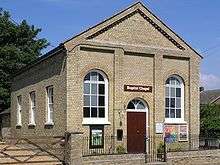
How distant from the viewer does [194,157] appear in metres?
23.5

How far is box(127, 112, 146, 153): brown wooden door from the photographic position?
24.7 m

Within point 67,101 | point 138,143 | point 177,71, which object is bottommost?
point 138,143

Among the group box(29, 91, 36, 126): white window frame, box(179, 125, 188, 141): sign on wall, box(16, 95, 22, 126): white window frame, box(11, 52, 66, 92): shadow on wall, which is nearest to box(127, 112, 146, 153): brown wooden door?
box(179, 125, 188, 141): sign on wall

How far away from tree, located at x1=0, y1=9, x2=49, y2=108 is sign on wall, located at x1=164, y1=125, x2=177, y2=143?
21.0 meters

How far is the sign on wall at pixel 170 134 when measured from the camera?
2559 centimetres

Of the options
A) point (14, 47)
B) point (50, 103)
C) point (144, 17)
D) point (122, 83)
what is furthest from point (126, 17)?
point (14, 47)

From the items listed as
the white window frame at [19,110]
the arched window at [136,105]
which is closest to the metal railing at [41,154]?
the arched window at [136,105]

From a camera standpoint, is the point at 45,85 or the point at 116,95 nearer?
the point at 116,95

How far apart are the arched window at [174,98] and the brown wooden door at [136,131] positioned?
66.9 inches

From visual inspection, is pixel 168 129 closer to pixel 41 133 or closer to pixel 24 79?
pixel 41 133

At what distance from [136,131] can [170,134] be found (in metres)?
2.10

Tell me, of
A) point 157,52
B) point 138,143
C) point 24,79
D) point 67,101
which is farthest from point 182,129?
point 24,79

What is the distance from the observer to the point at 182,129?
26109mm

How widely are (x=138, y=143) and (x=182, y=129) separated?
285 centimetres
